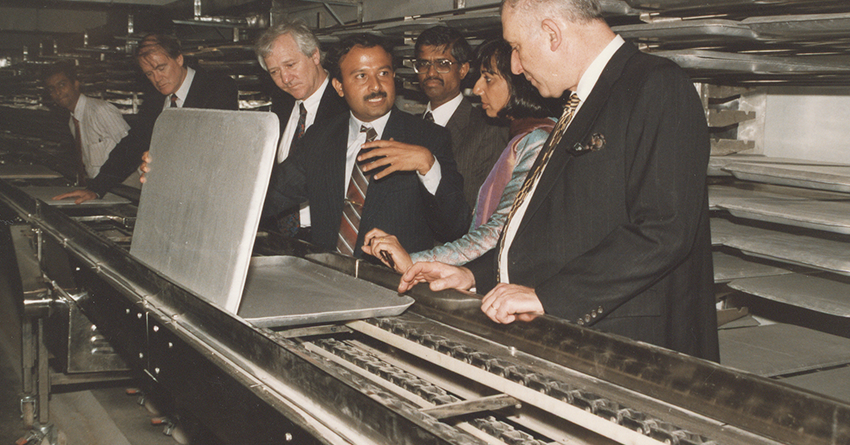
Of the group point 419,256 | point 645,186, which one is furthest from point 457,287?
point 645,186

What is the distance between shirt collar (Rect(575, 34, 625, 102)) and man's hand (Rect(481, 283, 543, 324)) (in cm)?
45

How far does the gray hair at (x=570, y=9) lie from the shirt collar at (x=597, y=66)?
0.23 feet

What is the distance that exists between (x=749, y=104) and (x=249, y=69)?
3804mm

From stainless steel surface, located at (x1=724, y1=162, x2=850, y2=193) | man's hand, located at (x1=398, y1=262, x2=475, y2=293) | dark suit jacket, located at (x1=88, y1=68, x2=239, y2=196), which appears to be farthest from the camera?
dark suit jacket, located at (x1=88, y1=68, x2=239, y2=196)

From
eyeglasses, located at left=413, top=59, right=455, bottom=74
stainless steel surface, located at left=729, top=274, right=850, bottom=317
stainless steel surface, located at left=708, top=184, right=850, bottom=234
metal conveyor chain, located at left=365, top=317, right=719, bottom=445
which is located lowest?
stainless steel surface, located at left=729, top=274, right=850, bottom=317

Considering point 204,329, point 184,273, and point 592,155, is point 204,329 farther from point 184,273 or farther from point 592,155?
point 592,155

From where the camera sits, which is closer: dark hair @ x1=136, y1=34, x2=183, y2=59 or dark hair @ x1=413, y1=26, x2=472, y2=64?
dark hair @ x1=413, y1=26, x2=472, y2=64

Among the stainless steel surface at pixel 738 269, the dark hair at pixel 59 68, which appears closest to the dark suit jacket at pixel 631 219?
the stainless steel surface at pixel 738 269

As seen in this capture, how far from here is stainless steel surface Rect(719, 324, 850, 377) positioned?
2.54 m

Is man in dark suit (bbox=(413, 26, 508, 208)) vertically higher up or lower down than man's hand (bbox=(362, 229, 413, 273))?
higher up

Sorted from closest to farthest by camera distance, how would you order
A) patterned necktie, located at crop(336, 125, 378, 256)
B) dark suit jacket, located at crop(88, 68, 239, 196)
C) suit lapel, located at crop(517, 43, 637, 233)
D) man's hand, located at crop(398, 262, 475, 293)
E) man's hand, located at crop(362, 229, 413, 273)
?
suit lapel, located at crop(517, 43, 637, 233), man's hand, located at crop(398, 262, 475, 293), man's hand, located at crop(362, 229, 413, 273), patterned necktie, located at crop(336, 125, 378, 256), dark suit jacket, located at crop(88, 68, 239, 196)

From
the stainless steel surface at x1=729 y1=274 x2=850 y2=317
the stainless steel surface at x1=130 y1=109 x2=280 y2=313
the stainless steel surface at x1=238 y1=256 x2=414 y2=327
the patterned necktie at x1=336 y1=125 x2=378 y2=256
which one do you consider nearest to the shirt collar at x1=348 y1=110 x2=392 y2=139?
the patterned necktie at x1=336 y1=125 x2=378 y2=256

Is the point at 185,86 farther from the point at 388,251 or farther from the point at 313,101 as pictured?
the point at 388,251

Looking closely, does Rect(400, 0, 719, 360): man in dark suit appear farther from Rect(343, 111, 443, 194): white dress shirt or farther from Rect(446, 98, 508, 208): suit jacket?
Rect(446, 98, 508, 208): suit jacket
